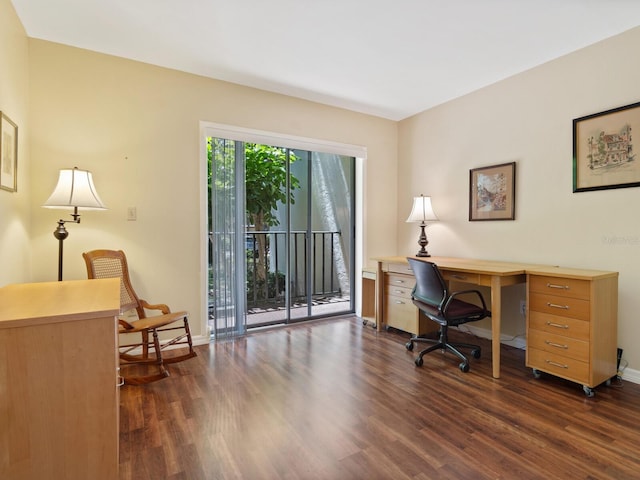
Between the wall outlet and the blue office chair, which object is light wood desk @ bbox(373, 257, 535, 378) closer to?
the blue office chair

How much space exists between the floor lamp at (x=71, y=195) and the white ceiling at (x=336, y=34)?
1.06 m

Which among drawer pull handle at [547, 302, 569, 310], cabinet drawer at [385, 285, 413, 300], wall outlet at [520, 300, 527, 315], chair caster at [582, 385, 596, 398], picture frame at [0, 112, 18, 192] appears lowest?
chair caster at [582, 385, 596, 398]

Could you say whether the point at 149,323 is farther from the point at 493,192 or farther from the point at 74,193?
the point at 493,192

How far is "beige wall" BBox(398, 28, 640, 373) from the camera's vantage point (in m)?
2.40

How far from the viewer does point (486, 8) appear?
7.00 feet

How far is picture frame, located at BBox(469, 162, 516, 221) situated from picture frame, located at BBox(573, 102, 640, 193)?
1.69 ft

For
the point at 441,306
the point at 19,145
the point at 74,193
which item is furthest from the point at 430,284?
the point at 19,145

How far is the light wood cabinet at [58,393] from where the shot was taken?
113 centimetres

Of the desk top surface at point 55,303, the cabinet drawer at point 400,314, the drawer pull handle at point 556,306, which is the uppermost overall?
the desk top surface at point 55,303

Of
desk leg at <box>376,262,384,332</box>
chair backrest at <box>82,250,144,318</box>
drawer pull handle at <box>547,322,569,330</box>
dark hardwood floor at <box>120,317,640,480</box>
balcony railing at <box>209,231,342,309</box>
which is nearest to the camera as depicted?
dark hardwood floor at <box>120,317,640,480</box>

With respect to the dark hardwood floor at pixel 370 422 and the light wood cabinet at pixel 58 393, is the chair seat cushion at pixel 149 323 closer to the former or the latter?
the dark hardwood floor at pixel 370 422

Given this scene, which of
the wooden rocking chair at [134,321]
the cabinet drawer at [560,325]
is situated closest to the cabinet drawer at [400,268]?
the cabinet drawer at [560,325]

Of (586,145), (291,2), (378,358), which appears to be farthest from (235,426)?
(586,145)

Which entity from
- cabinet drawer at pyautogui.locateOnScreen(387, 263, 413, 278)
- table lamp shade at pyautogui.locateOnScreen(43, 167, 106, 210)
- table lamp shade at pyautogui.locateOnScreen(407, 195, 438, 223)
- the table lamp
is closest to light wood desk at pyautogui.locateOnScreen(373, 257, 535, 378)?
cabinet drawer at pyautogui.locateOnScreen(387, 263, 413, 278)
